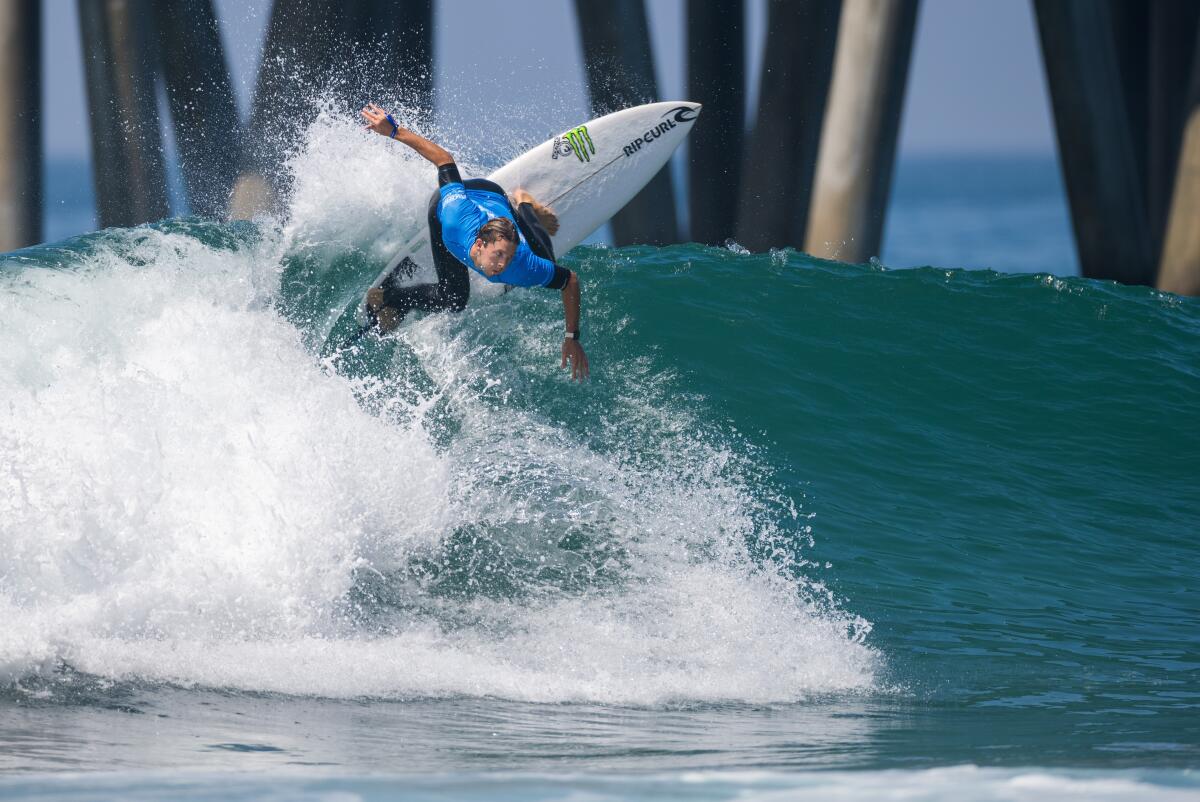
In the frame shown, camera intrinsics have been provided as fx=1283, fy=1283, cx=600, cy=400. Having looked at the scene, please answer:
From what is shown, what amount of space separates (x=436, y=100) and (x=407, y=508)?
7.85 m

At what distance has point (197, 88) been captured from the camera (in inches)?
497

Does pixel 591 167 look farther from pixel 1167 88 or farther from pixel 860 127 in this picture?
pixel 1167 88

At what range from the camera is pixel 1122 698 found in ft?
15.8

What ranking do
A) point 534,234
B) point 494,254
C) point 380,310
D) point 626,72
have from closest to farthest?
point 494,254, point 534,234, point 380,310, point 626,72

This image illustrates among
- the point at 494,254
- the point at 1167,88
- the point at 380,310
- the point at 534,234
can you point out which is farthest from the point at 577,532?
the point at 1167,88

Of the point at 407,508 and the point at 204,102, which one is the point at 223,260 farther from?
the point at 204,102

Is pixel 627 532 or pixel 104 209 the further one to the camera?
pixel 104 209

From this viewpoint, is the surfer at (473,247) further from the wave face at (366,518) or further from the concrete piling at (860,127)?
the concrete piling at (860,127)

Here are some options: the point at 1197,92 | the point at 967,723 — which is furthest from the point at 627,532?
the point at 1197,92

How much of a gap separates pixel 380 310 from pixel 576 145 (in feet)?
5.71

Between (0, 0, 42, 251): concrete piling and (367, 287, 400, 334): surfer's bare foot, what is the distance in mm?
6264

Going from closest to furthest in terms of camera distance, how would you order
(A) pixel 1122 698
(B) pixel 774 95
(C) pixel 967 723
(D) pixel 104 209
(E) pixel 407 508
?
(C) pixel 967 723 → (A) pixel 1122 698 → (E) pixel 407 508 → (B) pixel 774 95 → (D) pixel 104 209

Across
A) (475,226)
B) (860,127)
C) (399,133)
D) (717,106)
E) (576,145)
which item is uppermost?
(717,106)

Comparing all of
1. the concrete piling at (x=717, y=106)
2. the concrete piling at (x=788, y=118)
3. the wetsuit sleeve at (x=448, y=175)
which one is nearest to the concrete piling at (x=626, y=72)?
the concrete piling at (x=788, y=118)
